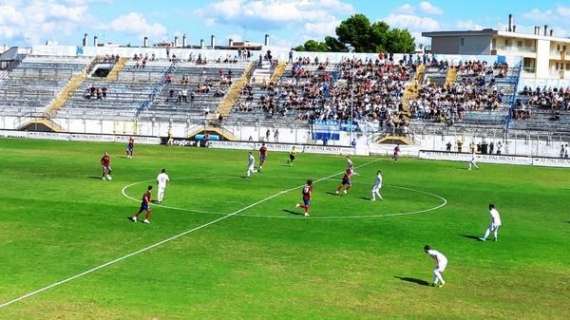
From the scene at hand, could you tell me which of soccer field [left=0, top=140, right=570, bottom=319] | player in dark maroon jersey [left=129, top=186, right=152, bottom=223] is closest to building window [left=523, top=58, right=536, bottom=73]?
soccer field [left=0, top=140, right=570, bottom=319]

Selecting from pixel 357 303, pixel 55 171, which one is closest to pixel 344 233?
pixel 357 303

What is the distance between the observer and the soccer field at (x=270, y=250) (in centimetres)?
2020

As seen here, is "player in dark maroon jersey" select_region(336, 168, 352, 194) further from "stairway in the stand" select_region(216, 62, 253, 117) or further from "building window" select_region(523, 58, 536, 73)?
"building window" select_region(523, 58, 536, 73)

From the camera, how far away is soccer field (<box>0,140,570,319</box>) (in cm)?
2020

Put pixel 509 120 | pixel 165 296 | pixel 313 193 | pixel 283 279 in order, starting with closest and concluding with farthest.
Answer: pixel 165 296 → pixel 283 279 → pixel 313 193 → pixel 509 120

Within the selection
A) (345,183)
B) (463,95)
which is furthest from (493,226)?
(463,95)

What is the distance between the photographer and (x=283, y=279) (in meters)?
22.9

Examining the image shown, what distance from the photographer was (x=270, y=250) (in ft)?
88.1

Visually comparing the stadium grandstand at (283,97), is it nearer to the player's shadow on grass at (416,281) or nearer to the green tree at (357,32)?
the green tree at (357,32)

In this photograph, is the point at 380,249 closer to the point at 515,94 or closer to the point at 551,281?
the point at 551,281

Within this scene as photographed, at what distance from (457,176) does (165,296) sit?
37923 millimetres

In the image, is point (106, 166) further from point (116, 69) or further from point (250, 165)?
point (116, 69)

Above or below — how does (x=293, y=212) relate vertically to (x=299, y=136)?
below

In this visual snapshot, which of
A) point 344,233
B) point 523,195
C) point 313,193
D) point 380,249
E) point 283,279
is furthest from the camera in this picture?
point 523,195
